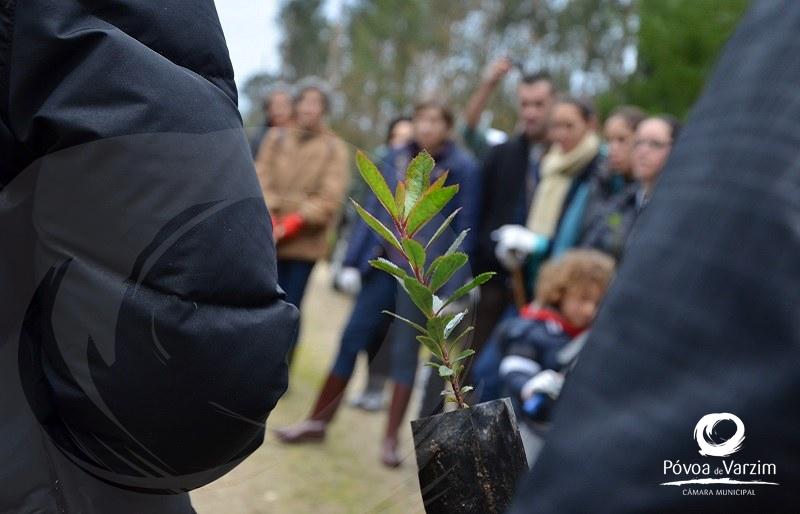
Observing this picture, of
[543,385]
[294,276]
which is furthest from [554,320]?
[294,276]

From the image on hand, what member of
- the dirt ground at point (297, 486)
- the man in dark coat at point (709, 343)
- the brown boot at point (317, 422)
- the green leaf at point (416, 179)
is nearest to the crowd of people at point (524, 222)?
the brown boot at point (317, 422)

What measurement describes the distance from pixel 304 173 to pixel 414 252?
1294 mm

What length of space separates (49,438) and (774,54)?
85 centimetres

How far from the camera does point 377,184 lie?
92 cm

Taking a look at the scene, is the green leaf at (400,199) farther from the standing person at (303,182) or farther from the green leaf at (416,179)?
the standing person at (303,182)

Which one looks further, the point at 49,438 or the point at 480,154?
the point at 480,154

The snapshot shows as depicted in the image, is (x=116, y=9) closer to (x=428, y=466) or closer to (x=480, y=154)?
(x=428, y=466)

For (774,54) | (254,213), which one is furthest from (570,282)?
(774,54)

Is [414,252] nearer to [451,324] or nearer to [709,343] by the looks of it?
[451,324]

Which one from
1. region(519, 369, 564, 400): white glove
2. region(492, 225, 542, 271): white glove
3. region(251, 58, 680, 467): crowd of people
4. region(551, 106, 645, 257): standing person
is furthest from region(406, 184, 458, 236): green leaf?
region(492, 225, 542, 271): white glove

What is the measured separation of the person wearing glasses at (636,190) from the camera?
414 cm

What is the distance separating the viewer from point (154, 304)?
1031 millimetres

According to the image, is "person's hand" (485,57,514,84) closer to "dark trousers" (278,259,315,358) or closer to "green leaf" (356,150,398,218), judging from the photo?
"dark trousers" (278,259,315,358)

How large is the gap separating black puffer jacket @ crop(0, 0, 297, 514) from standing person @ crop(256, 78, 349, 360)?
0.30 m
